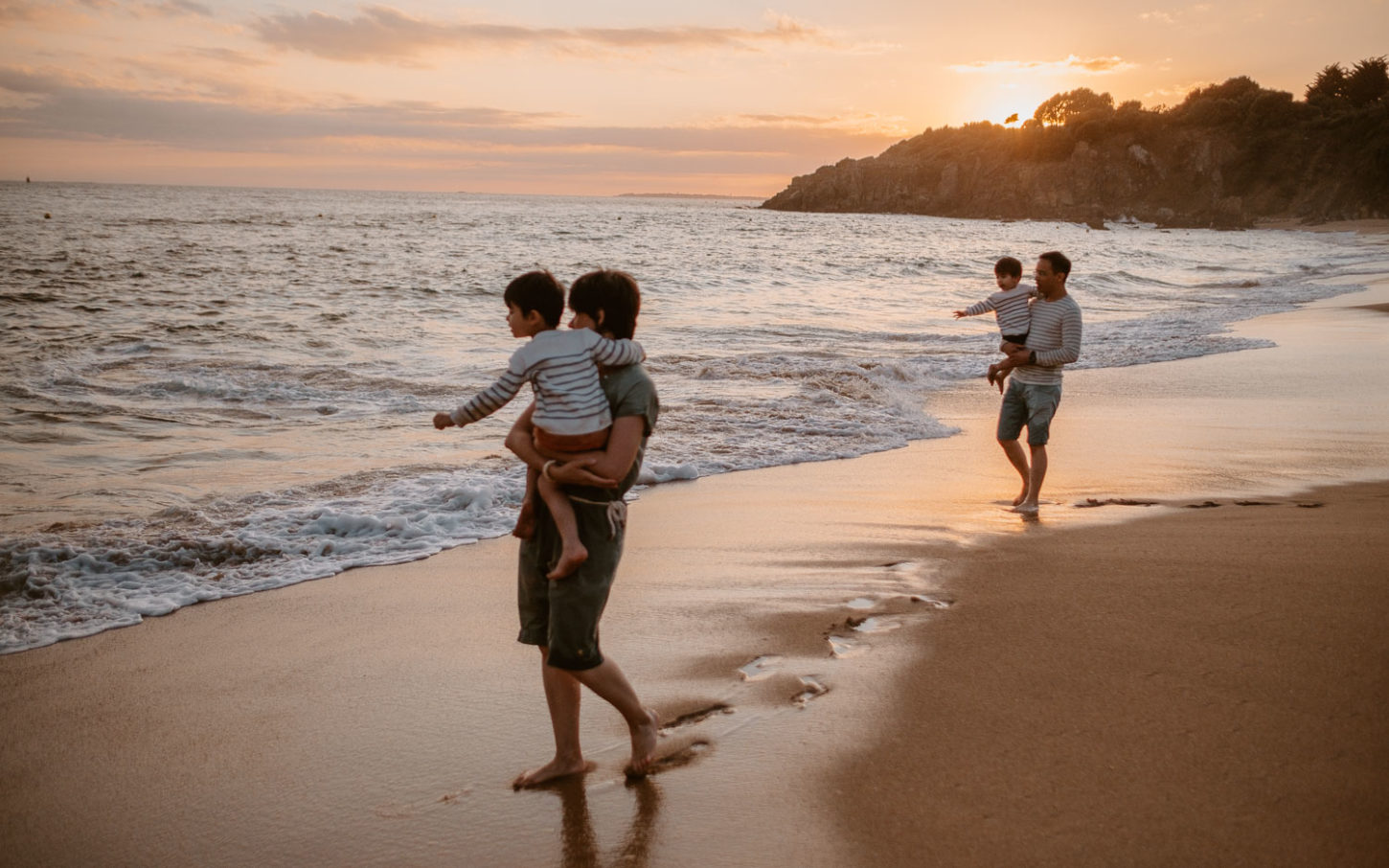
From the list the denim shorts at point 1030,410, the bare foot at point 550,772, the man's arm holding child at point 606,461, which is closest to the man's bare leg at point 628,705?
the bare foot at point 550,772

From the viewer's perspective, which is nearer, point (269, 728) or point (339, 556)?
point (269, 728)

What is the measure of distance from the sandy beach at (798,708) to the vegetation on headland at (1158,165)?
89872mm

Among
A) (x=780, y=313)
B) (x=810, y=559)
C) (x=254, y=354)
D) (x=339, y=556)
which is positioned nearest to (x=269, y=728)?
(x=339, y=556)

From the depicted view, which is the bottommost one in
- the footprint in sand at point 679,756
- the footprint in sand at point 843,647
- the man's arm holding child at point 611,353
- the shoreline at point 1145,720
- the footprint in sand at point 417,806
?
the footprint in sand at point 417,806

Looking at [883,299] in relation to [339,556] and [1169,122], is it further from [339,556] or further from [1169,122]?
[1169,122]

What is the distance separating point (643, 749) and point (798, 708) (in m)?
0.67

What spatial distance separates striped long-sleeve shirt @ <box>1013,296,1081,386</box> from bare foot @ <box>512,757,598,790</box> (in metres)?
4.74

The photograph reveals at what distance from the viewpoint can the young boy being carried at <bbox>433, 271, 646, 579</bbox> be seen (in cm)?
296

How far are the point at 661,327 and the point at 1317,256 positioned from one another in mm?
33962

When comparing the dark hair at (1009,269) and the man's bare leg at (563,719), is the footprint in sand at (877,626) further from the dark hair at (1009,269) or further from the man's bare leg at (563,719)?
the dark hair at (1009,269)

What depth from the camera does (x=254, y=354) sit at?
13.6 meters

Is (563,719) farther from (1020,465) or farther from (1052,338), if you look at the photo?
(1052,338)

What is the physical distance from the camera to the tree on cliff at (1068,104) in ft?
370

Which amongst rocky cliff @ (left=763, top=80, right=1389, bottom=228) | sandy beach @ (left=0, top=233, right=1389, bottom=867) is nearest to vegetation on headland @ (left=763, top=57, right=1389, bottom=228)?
rocky cliff @ (left=763, top=80, right=1389, bottom=228)
